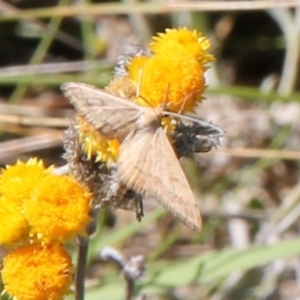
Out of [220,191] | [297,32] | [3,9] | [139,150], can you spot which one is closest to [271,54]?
[297,32]

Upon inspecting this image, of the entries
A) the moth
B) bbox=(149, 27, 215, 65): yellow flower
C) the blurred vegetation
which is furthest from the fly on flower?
the blurred vegetation

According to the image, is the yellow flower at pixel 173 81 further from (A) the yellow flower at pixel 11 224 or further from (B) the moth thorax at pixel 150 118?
(A) the yellow flower at pixel 11 224

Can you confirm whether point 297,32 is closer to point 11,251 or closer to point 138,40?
point 138,40

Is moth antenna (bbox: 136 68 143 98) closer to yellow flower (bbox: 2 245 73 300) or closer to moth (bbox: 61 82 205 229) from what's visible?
moth (bbox: 61 82 205 229)

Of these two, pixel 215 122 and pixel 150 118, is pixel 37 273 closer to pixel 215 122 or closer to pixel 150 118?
pixel 150 118

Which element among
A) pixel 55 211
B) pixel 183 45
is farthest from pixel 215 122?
pixel 55 211
